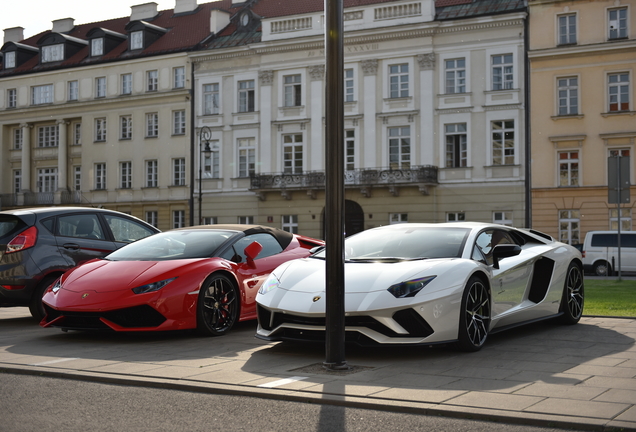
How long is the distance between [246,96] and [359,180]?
30.2ft

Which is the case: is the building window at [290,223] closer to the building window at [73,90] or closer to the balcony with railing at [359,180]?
the balcony with railing at [359,180]

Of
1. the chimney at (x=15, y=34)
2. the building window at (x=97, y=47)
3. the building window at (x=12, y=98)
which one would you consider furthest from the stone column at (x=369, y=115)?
the chimney at (x=15, y=34)

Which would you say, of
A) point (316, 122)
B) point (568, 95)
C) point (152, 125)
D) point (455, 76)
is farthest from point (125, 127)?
point (568, 95)

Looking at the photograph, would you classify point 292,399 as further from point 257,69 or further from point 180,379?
point 257,69

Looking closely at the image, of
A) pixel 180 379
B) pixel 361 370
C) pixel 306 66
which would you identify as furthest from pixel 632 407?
pixel 306 66

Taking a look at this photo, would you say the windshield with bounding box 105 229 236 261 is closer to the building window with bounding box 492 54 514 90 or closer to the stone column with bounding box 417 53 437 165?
the stone column with bounding box 417 53 437 165

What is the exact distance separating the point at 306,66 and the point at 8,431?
1586 inches

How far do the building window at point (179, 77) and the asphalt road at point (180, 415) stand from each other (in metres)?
44.1

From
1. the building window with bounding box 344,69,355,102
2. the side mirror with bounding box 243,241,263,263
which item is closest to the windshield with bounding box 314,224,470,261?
the side mirror with bounding box 243,241,263,263

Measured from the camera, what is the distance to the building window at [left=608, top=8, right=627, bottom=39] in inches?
1460

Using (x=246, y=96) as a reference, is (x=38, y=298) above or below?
below

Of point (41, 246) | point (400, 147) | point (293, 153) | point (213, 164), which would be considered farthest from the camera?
point (213, 164)

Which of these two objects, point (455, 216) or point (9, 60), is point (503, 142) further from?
point (9, 60)

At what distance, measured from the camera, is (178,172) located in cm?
4841
